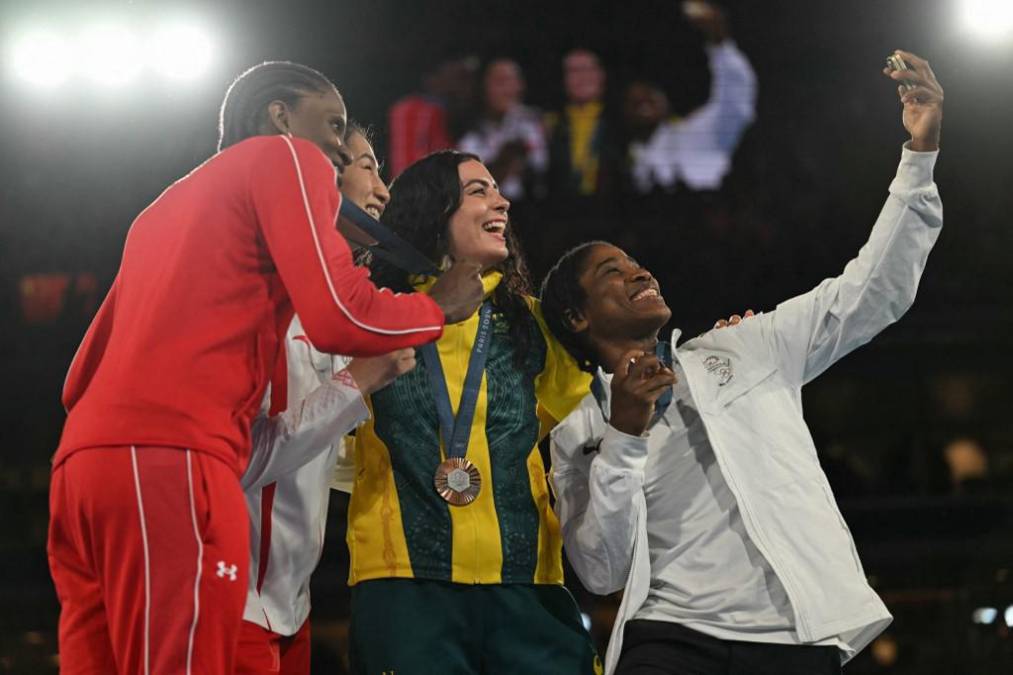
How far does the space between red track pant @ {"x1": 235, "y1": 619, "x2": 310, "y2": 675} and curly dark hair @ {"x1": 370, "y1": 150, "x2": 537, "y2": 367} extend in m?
0.90

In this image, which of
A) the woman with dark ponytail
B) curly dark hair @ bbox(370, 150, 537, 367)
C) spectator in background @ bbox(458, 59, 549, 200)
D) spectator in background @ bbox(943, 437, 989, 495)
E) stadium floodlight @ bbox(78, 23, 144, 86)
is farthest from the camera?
spectator in background @ bbox(943, 437, 989, 495)

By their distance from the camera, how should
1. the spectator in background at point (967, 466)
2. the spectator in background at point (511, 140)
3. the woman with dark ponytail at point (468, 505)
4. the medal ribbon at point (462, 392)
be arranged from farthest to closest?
the spectator in background at point (967, 466)
the spectator in background at point (511, 140)
the medal ribbon at point (462, 392)
the woman with dark ponytail at point (468, 505)

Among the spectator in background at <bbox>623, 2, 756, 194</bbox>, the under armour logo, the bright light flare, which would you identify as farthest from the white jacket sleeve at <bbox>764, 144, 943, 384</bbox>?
the spectator in background at <bbox>623, 2, 756, 194</bbox>

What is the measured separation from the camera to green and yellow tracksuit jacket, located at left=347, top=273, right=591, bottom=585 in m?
3.06

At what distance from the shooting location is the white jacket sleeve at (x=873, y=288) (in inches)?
130

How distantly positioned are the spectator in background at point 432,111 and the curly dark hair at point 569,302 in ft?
19.1

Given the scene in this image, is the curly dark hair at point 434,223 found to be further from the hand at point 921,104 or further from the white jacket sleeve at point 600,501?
the hand at point 921,104

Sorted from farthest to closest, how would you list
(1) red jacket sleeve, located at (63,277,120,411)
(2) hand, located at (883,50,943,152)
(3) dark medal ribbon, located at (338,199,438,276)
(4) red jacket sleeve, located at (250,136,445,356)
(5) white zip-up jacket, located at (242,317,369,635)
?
(2) hand, located at (883,50,943,152)
(5) white zip-up jacket, located at (242,317,369,635)
(3) dark medal ribbon, located at (338,199,438,276)
(1) red jacket sleeve, located at (63,277,120,411)
(4) red jacket sleeve, located at (250,136,445,356)

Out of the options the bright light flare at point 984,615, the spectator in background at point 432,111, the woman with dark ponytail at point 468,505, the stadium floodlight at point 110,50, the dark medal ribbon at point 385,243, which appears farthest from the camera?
the spectator in background at point 432,111

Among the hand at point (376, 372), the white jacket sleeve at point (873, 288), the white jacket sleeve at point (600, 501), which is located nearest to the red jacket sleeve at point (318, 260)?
the hand at point (376, 372)

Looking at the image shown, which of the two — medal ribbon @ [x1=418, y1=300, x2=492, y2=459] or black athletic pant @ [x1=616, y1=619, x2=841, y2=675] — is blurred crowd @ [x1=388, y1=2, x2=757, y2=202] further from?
black athletic pant @ [x1=616, y1=619, x2=841, y2=675]

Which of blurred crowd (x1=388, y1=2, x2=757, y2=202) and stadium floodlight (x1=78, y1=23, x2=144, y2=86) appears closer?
stadium floodlight (x1=78, y1=23, x2=144, y2=86)

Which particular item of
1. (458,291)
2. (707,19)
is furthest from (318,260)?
(707,19)

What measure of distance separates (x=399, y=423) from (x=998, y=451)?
9.24 meters
